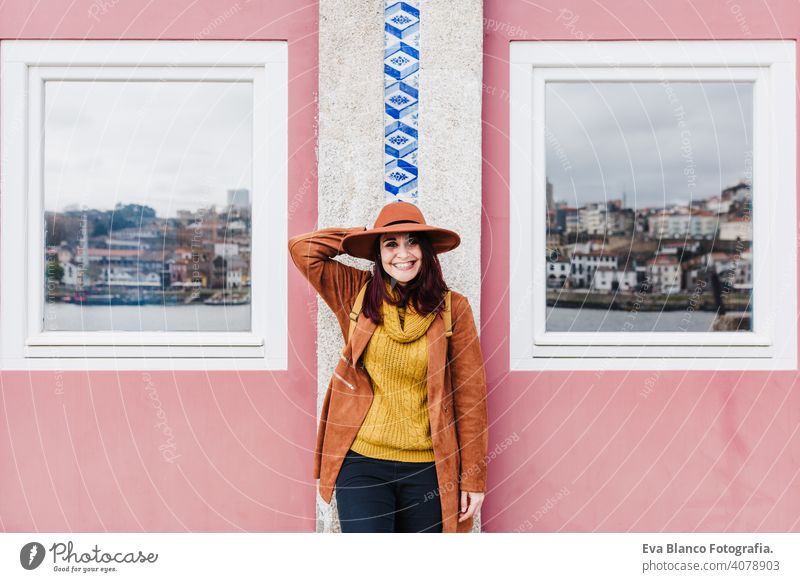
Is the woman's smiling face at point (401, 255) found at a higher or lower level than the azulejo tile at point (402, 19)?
lower

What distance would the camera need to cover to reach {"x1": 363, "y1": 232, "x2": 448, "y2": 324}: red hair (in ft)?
10.4

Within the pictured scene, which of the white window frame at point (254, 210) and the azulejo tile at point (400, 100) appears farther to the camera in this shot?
the white window frame at point (254, 210)

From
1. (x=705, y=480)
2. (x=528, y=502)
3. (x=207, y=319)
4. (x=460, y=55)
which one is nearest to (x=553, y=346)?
(x=528, y=502)

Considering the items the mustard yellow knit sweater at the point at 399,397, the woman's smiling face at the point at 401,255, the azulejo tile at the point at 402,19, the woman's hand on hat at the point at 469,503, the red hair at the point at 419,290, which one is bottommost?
the woman's hand on hat at the point at 469,503

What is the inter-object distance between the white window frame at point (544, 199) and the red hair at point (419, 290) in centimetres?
101

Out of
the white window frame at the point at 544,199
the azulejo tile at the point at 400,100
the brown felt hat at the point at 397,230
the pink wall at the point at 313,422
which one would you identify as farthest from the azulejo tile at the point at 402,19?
the brown felt hat at the point at 397,230

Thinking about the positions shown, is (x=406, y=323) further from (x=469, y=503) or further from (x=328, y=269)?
(x=469, y=503)

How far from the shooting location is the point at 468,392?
322cm

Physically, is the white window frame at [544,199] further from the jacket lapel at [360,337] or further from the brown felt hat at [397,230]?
the jacket lapel at [360,337]

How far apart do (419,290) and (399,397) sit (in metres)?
0.47

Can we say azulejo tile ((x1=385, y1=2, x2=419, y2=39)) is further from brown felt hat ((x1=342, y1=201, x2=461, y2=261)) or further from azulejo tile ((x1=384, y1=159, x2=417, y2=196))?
brown felt hat ((x1=342, y1=201, x2=461, y2=261))

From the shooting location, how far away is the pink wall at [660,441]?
13.5ft

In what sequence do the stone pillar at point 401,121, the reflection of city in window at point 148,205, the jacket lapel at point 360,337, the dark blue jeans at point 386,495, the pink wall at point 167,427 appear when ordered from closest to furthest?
1. the dark blue jeans at point 386,495
2. the jacket lapel at point 360,337
3. the stone pillar at point 401,121
4. the pink wall at point 167,427
5. the reflection of city in window at point 148,205

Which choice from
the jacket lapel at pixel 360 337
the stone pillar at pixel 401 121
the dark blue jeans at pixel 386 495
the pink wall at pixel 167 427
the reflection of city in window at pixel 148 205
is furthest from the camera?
the reflection of city in window at pixel 148 205
